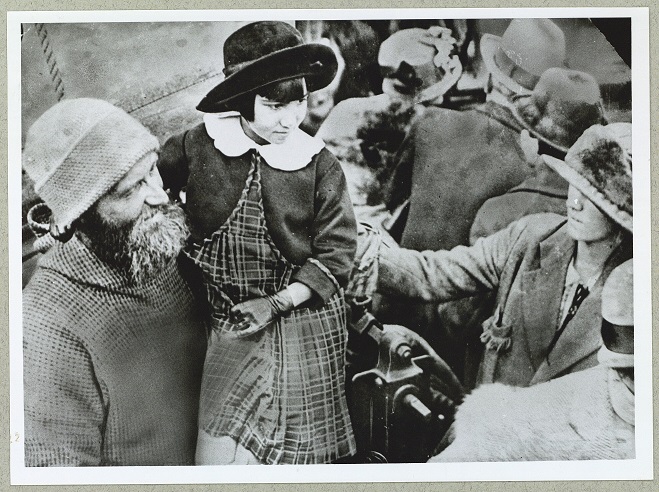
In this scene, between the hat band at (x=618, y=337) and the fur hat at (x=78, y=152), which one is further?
the hat band at (x=618, y=337)

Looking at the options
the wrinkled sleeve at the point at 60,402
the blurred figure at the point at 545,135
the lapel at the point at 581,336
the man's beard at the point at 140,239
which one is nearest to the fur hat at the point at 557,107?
the blurred figure at the point at 545,135

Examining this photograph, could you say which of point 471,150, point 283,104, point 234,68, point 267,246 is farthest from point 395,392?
point 234,68

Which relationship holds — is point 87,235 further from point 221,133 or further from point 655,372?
point 655,372

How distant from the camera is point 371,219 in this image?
143 centimetres

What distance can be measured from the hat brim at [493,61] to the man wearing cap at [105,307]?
0.69 meters

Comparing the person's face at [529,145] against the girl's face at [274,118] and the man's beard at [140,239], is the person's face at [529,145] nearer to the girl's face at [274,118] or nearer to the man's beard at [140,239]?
the girl's face at [274,118]

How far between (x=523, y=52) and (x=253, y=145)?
1.89 feet

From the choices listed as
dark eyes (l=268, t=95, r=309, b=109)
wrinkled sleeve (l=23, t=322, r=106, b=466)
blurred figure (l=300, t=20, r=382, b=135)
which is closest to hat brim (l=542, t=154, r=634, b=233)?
blurred figure (l=300, t=20, r=382, b=135)

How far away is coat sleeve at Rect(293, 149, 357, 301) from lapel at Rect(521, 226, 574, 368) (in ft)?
1.20

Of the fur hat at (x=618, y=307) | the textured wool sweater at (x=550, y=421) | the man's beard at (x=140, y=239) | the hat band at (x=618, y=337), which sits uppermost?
the man's beard at (x=140, y=239)

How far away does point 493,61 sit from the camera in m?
1.45

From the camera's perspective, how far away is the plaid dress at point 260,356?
1391 mm

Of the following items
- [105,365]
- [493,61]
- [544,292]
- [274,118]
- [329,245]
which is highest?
[493,61]

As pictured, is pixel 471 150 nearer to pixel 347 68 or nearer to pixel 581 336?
pixel 347 68
